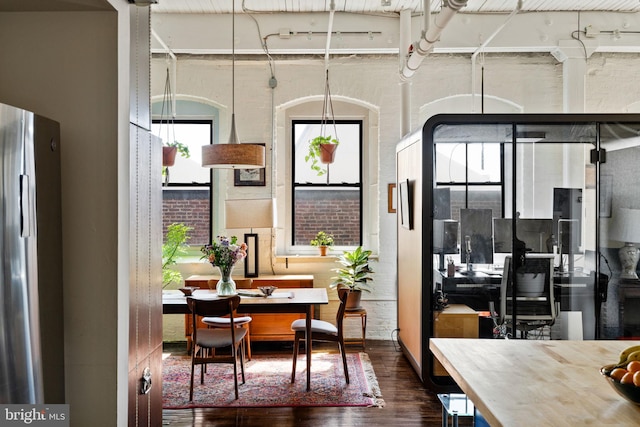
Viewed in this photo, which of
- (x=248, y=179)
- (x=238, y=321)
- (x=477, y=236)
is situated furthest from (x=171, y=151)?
(x=477, y=236)

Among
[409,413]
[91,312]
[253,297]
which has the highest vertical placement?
[91,312]

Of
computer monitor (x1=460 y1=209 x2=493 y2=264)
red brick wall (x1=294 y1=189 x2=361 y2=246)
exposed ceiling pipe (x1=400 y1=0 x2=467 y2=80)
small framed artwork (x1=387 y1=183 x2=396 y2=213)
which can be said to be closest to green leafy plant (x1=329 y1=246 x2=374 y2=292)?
red brick wall (x1=294 y1=189 x2=361 y2=246)

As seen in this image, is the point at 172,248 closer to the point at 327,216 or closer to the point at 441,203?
the point at 327,216

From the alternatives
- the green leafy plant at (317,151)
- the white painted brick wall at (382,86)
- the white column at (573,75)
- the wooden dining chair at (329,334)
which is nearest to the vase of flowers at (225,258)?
the wooden dining chair at (329,334)

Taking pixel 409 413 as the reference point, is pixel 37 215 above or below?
above

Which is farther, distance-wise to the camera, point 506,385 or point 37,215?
point 37,215

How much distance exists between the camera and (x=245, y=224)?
6.44 meters

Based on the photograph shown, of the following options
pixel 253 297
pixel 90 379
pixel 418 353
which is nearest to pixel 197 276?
pixel 253 297

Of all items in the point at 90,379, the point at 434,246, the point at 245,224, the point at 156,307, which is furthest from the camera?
the point at 245,224

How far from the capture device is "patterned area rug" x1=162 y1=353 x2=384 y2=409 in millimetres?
4461

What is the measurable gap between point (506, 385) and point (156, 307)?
1.92m

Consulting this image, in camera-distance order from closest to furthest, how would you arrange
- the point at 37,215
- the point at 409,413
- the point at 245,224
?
the point at 37,215, the point at 409,413, the point at 245,224

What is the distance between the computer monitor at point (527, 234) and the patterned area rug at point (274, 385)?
69.5 inches

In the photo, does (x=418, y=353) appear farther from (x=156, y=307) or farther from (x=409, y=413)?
(x=156, y=307)
